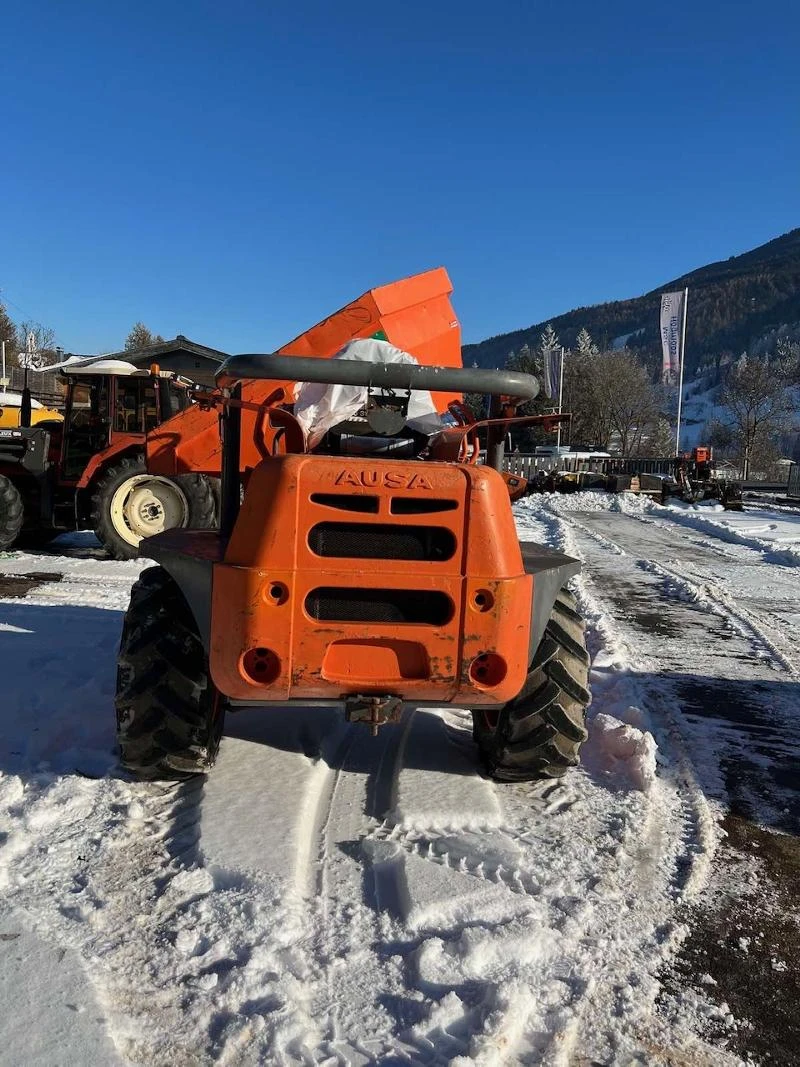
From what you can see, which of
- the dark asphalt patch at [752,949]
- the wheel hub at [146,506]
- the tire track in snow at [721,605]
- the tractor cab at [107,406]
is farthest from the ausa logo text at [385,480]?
the tractor cab at [107,406]

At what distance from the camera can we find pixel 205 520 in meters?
9.57

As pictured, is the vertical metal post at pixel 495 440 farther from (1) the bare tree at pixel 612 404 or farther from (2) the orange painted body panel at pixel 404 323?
(1) the bare tree at pixel 612 404

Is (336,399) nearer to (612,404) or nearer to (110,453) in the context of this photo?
(110,453)

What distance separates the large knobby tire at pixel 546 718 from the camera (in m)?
3.49

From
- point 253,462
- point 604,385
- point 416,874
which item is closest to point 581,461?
point 604,385

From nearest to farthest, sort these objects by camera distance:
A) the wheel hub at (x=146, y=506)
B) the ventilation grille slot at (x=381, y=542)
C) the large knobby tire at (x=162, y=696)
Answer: the ventilation grille slot at (x=381, y=542) → the large knobby tire at (x=162, y=696) → the wheel hub at (x=146, y=506)

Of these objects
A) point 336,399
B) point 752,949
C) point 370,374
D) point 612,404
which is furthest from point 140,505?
point 612,404

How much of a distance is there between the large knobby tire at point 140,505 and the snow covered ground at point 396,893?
4.77m

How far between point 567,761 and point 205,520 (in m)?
6.88

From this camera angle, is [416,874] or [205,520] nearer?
[416,874]

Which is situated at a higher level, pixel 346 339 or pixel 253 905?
pixel 346 339

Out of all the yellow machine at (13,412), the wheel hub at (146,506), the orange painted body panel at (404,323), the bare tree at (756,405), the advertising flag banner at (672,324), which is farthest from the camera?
the bare tree at (756,405)

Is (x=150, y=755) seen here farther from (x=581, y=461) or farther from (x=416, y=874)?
(x=581, y=461)

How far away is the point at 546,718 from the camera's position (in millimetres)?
3498
